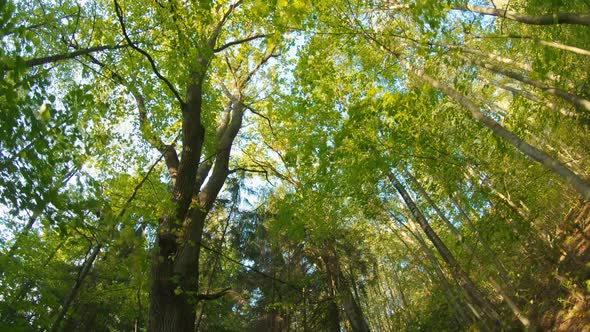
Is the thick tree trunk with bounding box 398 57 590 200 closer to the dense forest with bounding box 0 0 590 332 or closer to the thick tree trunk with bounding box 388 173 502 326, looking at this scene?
the dense forest with bounding box 0 0 590 332

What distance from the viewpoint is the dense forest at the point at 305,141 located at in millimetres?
3369

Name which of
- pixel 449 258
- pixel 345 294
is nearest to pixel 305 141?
pixel 449 258

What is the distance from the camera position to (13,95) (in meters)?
2.36

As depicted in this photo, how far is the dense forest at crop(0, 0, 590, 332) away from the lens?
337 centimetres

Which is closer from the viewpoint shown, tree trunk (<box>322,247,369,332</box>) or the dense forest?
the dense forest

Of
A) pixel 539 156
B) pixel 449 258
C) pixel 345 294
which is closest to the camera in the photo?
pixel 539 156

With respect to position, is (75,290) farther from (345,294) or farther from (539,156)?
(345,294)

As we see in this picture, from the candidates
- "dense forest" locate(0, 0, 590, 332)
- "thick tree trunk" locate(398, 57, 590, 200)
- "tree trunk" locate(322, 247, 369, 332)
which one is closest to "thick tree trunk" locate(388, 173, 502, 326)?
"dense forest" locate(0, 0, 590, 332)

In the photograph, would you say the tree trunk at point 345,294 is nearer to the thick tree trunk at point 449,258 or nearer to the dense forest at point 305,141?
the dense forest at point 305,141

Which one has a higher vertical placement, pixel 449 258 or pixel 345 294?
pixel 345 294

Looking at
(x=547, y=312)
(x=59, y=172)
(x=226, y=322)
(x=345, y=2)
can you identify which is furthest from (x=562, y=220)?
(x=226, y=322)

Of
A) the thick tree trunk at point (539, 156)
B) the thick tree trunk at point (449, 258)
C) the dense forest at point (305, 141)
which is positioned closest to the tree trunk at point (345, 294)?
the dense forest at point (305, 141)

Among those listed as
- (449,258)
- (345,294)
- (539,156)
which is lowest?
(539,156)

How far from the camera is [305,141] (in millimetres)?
7648
